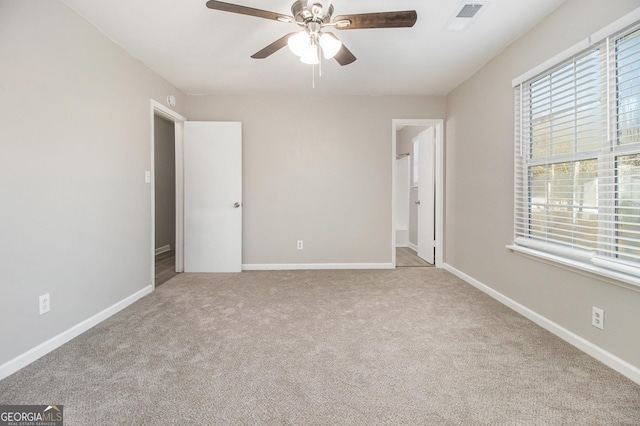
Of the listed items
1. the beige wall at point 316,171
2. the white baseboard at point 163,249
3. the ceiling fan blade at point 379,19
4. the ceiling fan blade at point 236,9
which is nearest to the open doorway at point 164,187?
the white baseboard at point 163,249

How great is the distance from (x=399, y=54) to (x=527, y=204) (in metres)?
1.81

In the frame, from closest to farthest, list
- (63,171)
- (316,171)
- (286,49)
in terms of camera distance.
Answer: (63,171) → (286,49) → (316,171)

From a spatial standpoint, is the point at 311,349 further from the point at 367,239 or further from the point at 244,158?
the point at 244,158

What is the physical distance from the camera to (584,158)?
1.92 meters

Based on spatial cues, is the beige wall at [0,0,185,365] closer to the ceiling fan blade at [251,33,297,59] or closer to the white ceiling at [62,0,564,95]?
the white ceiling at [62,0,564,95]

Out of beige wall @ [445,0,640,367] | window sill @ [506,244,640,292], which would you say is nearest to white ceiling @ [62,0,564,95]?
beige wall @ [445,0,640,367]

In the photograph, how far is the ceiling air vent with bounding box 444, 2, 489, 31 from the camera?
6.63 feet

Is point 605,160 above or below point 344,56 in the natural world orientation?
below

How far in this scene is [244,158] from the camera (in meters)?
3.91

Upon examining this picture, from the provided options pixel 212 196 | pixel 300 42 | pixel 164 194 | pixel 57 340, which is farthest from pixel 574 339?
pixel 164 194

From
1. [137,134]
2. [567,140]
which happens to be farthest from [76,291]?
[567,140]

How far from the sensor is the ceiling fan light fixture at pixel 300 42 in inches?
71.6

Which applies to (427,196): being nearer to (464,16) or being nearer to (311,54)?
(464,16)

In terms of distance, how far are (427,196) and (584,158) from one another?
242 centimetres
